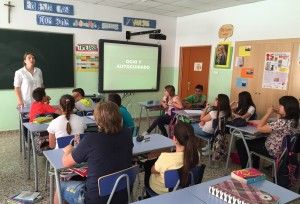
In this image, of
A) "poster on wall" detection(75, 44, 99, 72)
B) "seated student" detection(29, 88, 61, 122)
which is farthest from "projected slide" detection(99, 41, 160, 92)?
"seated student" detection(29, 88, 61, 122)

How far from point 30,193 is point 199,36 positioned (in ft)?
16.7

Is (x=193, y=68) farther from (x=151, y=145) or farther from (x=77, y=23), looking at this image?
(x=151, y=145)

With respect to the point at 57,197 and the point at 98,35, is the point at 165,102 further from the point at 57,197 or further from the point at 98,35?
the point at 57,197

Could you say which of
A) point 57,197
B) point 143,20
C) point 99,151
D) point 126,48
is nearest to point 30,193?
point 57,197

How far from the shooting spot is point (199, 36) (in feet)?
21.1

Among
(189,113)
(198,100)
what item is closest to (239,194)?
(189,113)

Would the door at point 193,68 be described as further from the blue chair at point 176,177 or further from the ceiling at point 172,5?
the blue chair at point 176,177

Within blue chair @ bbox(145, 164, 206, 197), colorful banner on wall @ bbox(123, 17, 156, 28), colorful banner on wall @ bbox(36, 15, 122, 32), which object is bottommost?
blue chair @ bbox(145, 164, 206, 197)

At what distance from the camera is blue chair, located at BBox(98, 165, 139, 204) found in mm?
1815

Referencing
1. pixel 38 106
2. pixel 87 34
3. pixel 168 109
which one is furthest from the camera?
pixel 87 34

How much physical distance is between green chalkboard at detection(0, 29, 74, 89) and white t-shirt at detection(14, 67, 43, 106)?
948 mm

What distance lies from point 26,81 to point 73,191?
297 centimetres

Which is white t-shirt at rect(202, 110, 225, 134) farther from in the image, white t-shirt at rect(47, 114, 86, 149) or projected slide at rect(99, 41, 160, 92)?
projected slide at rect(99, 41, 160, 92)

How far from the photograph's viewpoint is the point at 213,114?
155 inches
